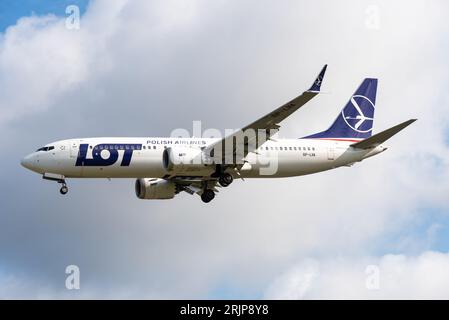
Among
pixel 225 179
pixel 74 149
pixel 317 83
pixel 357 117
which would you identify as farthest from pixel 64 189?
pixel 357 117

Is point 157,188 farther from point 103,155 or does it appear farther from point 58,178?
point 58,178

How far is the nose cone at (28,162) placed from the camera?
67.2 meters

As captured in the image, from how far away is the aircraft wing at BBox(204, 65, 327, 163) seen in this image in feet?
185

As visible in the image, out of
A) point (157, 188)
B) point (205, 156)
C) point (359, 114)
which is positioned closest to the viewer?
point (205, 156)

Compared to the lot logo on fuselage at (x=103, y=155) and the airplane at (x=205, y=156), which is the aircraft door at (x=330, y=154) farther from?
the lot logo on fuselage at (x=103, y=155)

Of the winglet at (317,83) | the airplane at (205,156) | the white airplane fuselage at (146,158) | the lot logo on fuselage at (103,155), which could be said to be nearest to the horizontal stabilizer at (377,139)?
the airplane at (205,156)

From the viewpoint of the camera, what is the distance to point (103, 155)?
65625 mm

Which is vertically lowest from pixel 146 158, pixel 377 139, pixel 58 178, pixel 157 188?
pixel 58 178

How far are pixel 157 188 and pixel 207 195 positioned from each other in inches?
155

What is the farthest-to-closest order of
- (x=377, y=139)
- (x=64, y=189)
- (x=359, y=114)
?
(x=359, y=114) → (x=377, y=139) → (x=64, y=189)

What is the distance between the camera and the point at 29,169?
221ft

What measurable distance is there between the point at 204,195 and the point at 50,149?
11.4 metres

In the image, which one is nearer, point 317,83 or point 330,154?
point 317,83
